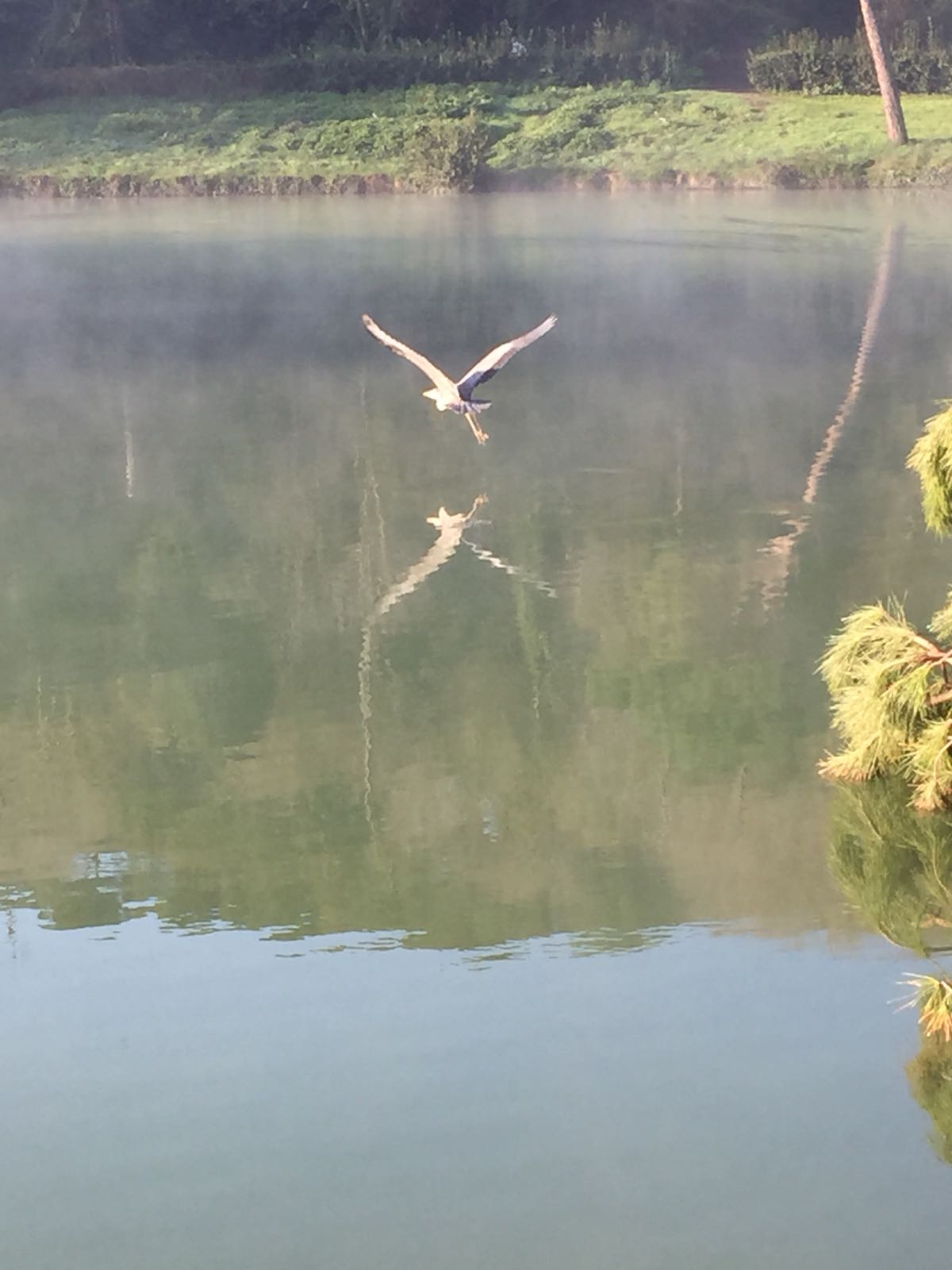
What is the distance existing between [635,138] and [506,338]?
17420 millimetres

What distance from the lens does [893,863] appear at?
5344mm

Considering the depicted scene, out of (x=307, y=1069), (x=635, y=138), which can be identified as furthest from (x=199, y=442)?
(x=635, y=138)

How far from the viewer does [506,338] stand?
15.5m

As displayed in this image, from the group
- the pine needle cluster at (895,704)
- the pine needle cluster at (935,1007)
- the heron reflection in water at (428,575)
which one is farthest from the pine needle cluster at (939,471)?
the heron reflection in water at (428,575)

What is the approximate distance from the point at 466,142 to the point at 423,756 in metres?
25.8

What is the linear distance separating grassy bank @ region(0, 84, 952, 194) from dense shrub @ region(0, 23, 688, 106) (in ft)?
2.60

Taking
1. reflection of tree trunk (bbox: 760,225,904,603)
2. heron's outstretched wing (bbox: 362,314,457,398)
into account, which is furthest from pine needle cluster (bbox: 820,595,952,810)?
heron's outstretched wing (bbox: 362,314,457,398)

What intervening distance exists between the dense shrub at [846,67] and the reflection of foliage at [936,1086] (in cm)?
3242

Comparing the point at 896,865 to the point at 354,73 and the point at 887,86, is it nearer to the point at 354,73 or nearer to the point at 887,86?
the point at 887,86

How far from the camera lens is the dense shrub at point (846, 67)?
34.8 metres

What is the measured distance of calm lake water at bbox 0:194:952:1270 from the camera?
3.93m

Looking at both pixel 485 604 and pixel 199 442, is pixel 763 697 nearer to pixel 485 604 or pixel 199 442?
pixel 485 604

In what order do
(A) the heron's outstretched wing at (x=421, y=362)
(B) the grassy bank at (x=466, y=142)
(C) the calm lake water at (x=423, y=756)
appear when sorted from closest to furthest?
(C) the calm lake water at (x=423, y=756)
(A) the heron's outstretched wing at (x=421, y=362)
(B) the grassy bank at (x=466, y=142)

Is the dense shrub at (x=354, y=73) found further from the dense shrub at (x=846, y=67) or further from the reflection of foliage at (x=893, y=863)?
the reflection of foliage at (x=893, y=863)
